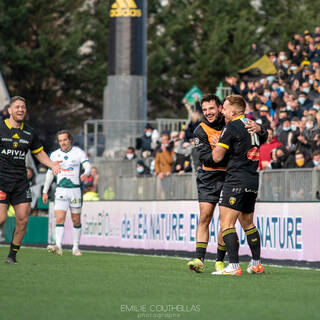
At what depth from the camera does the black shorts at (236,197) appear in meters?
12.6

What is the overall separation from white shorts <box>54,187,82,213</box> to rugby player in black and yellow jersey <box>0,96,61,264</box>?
4270mm

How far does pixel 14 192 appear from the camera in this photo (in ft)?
48.4

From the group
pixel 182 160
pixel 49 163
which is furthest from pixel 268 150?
pixel 49 163

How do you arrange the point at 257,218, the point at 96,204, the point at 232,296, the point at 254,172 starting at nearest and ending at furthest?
the point at 232,296, the point at 254,172, the point at 257,218, the point at 96,204

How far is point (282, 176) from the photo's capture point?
19.6 m

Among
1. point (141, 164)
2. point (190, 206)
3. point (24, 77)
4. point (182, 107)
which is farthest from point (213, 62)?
point (190, 206)

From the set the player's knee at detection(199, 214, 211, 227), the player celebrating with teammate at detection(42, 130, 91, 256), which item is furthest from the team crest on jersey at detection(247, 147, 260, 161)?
the player celebrating with teammate at detection(42, 130, 91, 256)

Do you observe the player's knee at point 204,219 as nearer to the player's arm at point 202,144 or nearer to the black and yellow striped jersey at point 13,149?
the player's arm at point 202,144

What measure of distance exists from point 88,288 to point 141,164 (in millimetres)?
15391

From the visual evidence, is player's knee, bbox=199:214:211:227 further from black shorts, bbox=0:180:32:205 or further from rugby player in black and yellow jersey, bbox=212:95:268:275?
black shorts, bbox=0:180:32:205

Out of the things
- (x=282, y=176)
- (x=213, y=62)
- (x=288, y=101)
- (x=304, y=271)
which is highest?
(x=213, y=62)

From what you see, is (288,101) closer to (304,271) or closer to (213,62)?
(304,271)

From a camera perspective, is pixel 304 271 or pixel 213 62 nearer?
pixel 304 271

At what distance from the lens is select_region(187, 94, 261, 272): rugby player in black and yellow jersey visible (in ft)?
43.3
